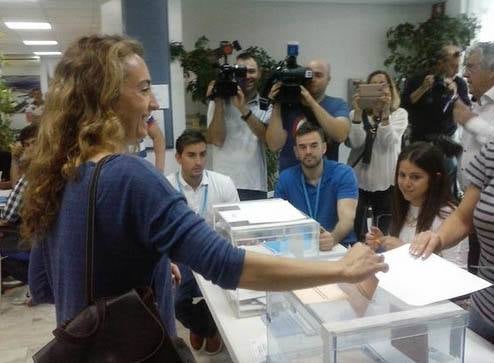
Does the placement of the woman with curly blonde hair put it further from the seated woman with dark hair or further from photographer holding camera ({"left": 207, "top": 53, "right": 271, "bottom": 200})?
photographer holding camera ({"left": 207, "top": 53, "right": 271, "bottom": 200})

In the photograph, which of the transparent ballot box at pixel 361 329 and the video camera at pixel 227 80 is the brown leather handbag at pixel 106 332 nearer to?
the transparent ballot box at pixel 361 329

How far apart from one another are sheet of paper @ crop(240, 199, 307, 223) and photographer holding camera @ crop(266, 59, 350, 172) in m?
1.08

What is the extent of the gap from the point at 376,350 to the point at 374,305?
94 mm

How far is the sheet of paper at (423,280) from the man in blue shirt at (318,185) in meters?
1.20

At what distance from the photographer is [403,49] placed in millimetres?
6051

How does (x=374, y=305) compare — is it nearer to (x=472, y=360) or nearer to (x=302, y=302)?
(x=302, y=302)

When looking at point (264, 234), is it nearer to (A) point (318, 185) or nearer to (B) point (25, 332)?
(A) point (318, 185)

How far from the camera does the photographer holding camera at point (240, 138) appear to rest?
120 inches

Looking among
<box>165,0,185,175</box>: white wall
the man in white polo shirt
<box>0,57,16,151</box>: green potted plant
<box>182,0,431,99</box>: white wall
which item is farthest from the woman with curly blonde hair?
<box>182,0,431,99</box>: white wall

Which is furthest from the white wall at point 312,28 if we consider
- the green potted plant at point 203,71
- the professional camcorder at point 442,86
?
the professional camcorder at point 442,86

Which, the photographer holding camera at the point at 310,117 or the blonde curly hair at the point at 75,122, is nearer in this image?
the blonde curly hair at the point at 75,122

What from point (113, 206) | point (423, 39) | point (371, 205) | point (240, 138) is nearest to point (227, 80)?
point (240, 138)

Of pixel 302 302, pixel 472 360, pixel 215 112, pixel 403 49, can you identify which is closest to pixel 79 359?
pixel 302 302

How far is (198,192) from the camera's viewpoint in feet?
8.48
